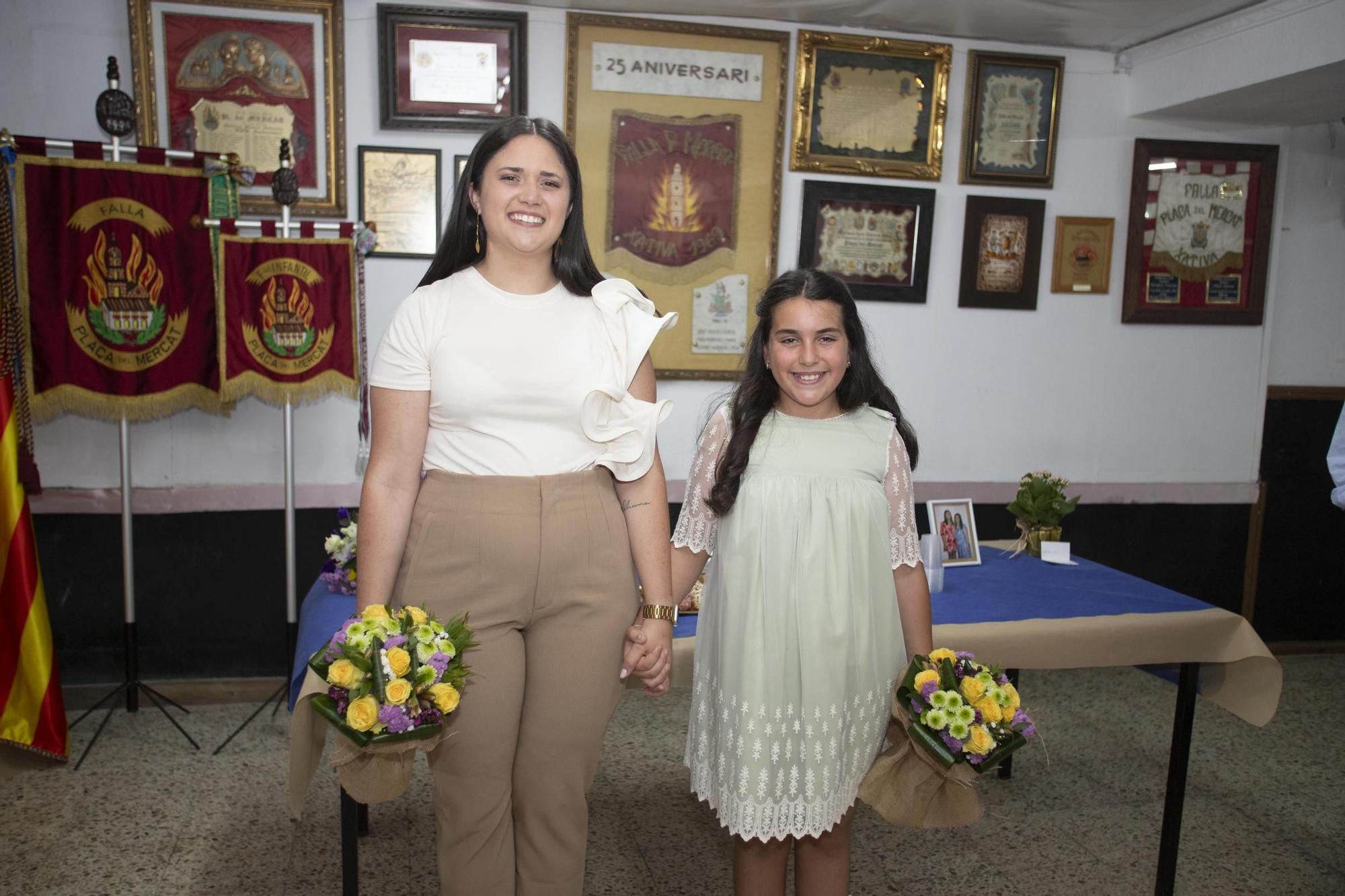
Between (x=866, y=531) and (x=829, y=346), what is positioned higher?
(x=829, y=346)

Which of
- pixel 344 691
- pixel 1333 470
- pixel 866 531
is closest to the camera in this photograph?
pixel 344 691

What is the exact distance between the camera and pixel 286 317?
3.66 m

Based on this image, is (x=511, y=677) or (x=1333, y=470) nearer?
(x=511, y=677)

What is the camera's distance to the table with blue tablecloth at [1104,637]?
8.16 feet

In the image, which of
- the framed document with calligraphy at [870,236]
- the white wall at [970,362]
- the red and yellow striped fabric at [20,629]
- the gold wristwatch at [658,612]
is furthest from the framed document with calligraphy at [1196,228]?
the red and yellow striped fabric at [20,629]

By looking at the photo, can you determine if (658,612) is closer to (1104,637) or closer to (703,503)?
(703,503)

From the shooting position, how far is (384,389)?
5.71 ft

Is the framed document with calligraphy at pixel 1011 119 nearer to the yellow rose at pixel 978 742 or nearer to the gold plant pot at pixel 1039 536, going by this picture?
the gold plant pot at pixel 1039 536

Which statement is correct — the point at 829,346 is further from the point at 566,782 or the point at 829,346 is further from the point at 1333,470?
the point at 1333,470

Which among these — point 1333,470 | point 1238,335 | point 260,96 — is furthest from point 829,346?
point 1238,335

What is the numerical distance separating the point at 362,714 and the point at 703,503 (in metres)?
0.84

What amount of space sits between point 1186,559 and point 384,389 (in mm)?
4468

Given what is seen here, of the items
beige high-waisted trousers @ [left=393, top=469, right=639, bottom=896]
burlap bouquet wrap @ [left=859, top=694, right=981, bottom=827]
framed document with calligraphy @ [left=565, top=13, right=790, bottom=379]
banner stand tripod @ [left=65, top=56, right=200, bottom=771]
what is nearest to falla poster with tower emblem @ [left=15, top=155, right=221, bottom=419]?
banner stand tripod @ [left=65, top=56, right=200, bottom=771]

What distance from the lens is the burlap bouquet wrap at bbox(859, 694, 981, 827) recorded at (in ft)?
6.27
